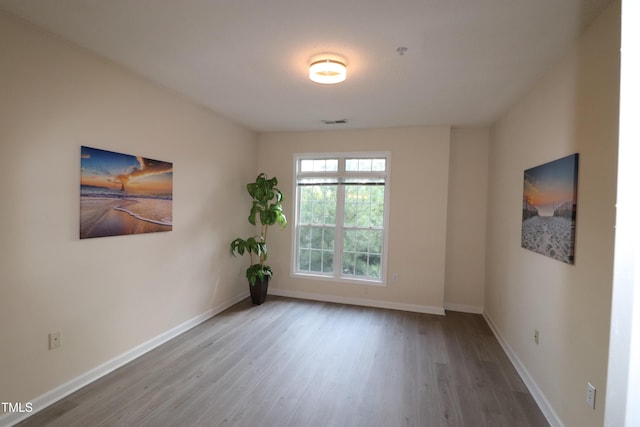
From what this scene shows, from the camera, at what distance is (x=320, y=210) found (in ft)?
16.0

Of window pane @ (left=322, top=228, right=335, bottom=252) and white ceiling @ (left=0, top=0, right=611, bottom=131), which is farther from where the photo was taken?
window pane @ (left=322, top=228, right=335, bottom=252)

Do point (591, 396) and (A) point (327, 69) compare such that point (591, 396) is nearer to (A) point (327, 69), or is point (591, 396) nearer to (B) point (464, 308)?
(A) point (327, 69)

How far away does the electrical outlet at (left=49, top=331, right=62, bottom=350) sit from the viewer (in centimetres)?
218

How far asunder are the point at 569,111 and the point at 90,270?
12.4ft

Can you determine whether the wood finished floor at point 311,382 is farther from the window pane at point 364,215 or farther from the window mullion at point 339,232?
the window pane at point 364,215

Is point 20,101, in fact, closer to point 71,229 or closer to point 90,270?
point 71,229

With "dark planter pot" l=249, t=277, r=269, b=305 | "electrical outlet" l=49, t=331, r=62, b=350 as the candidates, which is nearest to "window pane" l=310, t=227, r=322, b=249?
"dark planter pot" l=249, t=277, r=269, b=305

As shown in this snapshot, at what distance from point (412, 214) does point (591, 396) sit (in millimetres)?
2892

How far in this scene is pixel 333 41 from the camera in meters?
2.13

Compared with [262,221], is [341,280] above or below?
below

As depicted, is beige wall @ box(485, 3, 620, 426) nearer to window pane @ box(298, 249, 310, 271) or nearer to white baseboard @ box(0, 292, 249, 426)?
window pane @ box(298, 249, 310, 271)

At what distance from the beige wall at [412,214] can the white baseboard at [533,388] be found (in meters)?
1.17

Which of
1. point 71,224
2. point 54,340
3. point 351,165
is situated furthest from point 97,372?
point 351,165

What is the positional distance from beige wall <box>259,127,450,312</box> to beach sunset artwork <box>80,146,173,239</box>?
249 cm
